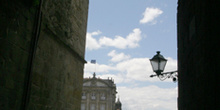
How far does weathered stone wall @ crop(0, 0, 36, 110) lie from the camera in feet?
16.0

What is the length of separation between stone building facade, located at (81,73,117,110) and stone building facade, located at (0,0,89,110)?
5316 centimetres

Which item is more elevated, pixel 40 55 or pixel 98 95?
pixel 98 95

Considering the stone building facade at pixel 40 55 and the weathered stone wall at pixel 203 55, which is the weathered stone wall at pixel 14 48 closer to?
→ the stone building facade at pixel 40 55

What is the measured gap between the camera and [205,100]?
13.7 feet

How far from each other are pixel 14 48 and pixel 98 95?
5789cm

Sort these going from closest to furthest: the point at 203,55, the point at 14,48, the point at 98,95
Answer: the point at 203,55
the point at 14,48
the point at 98,95

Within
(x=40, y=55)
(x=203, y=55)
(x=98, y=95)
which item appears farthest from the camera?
(x=98, y=95)

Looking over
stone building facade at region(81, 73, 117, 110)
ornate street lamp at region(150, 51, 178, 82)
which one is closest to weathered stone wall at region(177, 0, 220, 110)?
ornate street lamp at region(150, 51, 178, 82)

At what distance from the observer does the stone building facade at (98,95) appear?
202 feet

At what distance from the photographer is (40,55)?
20.7ft

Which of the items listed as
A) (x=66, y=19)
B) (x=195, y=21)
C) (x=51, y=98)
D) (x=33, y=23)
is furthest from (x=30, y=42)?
(x=195, y=21)

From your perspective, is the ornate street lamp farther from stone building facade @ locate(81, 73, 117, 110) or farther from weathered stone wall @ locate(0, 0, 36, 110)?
stone building facade @ locate(81, 73, 117, 110)

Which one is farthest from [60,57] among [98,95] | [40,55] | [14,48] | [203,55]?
[98,95]

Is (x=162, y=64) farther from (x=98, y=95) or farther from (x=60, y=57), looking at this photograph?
(x=98, y=95)
